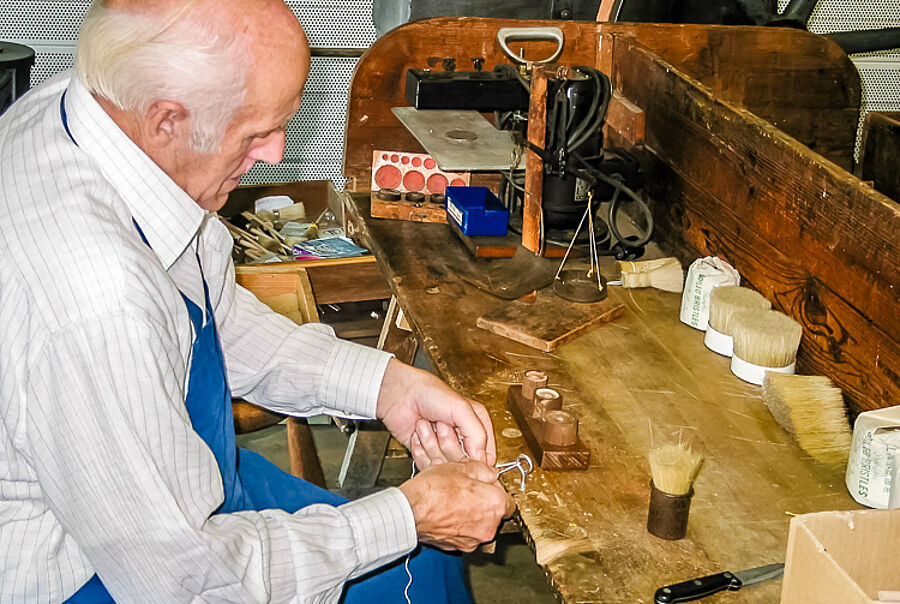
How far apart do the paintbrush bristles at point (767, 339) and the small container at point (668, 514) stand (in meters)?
0.53

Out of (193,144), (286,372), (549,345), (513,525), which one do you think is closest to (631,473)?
(513,525)

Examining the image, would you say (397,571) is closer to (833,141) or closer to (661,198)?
(661,198)

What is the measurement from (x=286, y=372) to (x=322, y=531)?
0.51 m

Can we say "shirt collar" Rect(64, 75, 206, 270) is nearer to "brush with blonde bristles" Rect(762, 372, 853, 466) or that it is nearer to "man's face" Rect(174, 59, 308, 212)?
"man's face" Rect(174, 59, 308, 212)

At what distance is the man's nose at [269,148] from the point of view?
1535mm

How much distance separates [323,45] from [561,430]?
135 inches

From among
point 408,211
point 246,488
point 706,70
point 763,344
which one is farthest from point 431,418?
point 706,70

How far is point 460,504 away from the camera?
5.22ft

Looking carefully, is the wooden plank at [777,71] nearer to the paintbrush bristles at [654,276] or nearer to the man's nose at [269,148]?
the paintbrush bristles at [654,276]

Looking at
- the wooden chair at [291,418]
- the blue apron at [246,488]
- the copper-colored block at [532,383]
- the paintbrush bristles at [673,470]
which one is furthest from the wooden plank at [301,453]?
the paintbrush bristles at [673,470]

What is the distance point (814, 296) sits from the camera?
192 cm

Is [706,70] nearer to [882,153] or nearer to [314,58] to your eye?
[882,153]

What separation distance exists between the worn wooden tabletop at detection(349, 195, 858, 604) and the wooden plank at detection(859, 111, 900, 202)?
99cm

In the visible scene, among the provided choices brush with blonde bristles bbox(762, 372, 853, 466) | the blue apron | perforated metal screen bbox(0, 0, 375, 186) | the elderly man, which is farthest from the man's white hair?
perforated metal screen bbox(0, 0, 375, 186)
